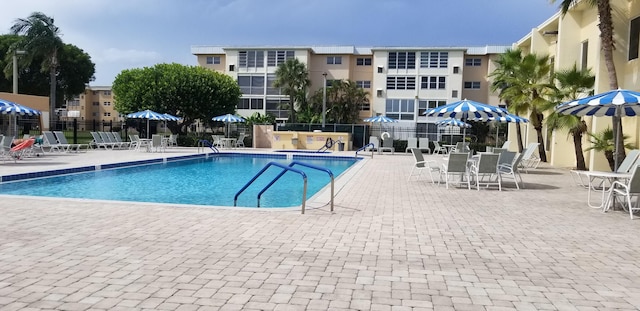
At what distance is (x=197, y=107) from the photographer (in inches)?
1481

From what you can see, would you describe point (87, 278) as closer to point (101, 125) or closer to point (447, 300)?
point (447, 300)

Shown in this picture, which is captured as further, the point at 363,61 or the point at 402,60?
the point at 363,61

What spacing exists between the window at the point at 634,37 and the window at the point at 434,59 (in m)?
29.3

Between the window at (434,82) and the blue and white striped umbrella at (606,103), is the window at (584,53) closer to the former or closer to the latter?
the blue and white striped umbrella at (606,103)

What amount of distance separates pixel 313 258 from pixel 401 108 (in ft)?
139

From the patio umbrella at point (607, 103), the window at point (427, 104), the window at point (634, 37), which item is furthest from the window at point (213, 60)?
the patio umbrella at point (607, 103)

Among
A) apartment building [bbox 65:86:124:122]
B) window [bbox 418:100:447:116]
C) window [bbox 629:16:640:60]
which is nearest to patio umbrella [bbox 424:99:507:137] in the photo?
window [bbox 629:16:640:60]

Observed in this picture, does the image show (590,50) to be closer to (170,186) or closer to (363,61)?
(170,186)

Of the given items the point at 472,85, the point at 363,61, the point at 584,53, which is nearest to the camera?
the point at 584,53

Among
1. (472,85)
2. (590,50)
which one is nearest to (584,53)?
(590,50)

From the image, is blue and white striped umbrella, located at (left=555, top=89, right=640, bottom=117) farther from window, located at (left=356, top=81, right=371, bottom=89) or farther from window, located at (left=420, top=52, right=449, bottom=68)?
window, located at (left=356, top=81, right=371, bottom=89)

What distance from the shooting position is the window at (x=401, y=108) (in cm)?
4572

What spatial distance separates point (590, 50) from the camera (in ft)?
62.8

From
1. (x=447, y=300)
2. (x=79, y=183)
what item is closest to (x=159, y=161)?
(x=79, y=183)
